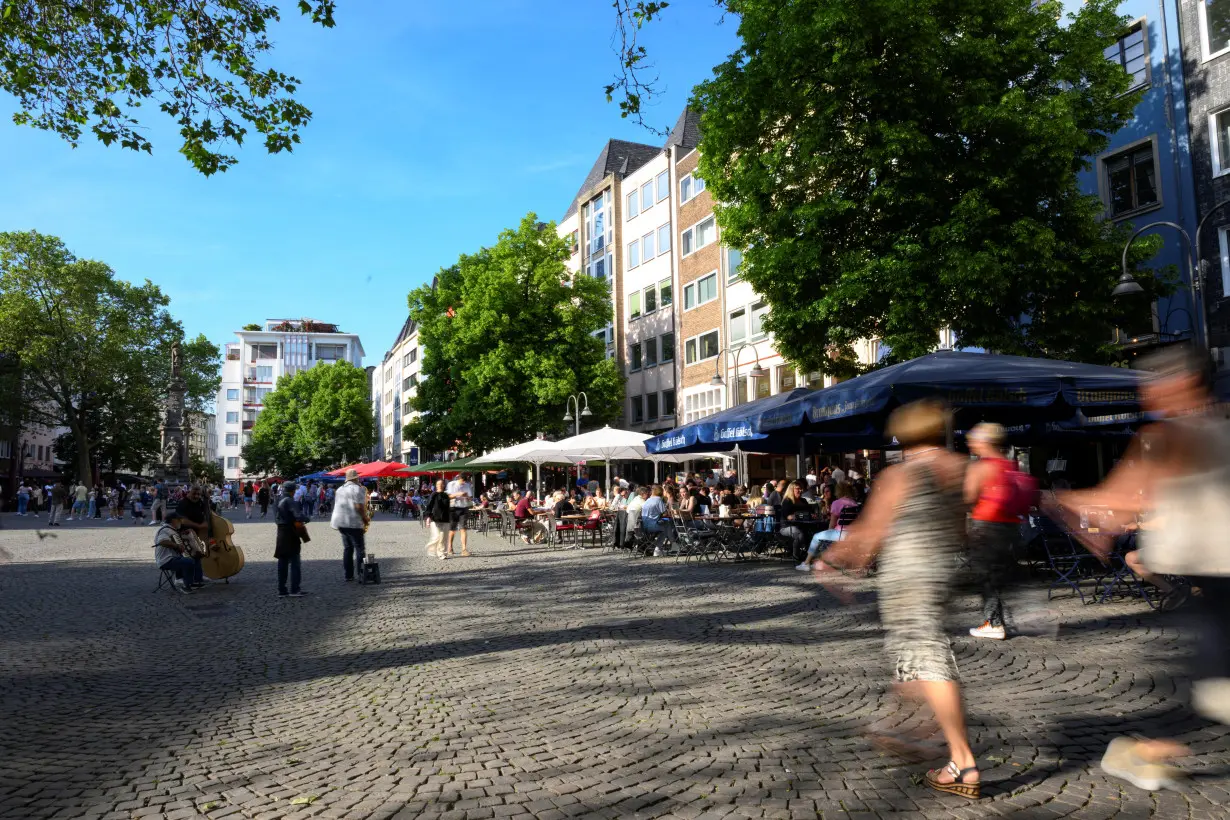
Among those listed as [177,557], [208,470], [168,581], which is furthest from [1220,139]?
[208,470]

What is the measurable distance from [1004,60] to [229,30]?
14.9 m

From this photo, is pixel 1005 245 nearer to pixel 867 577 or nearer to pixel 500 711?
pixel 867 577

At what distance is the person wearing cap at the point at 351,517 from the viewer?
46.9ft

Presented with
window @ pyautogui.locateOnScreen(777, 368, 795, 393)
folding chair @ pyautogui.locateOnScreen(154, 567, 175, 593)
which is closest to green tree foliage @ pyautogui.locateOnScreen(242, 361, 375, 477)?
window @ pyautogui.locateOnScreen(777, 368, 795, 393)

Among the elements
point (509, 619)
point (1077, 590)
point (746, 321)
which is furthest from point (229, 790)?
point (746, 321)

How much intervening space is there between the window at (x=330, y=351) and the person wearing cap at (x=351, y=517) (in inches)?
5377

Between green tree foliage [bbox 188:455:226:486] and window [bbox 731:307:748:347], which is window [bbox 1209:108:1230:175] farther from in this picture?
green tree foliage [bbox 188:455:226:486]

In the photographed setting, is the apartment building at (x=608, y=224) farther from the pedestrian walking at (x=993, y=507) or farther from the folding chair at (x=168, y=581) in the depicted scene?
the pedestrian walking at (x=993, y=507)

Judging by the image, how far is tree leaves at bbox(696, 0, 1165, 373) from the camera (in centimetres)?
1834

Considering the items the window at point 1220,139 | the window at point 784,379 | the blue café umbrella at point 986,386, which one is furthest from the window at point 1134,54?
the window at point 784,379

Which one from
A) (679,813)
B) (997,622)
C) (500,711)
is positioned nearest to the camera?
(679,813)

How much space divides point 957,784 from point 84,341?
5935 cm

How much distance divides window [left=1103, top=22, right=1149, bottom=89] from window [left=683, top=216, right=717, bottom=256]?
19458 mm

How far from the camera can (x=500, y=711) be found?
241 inches
